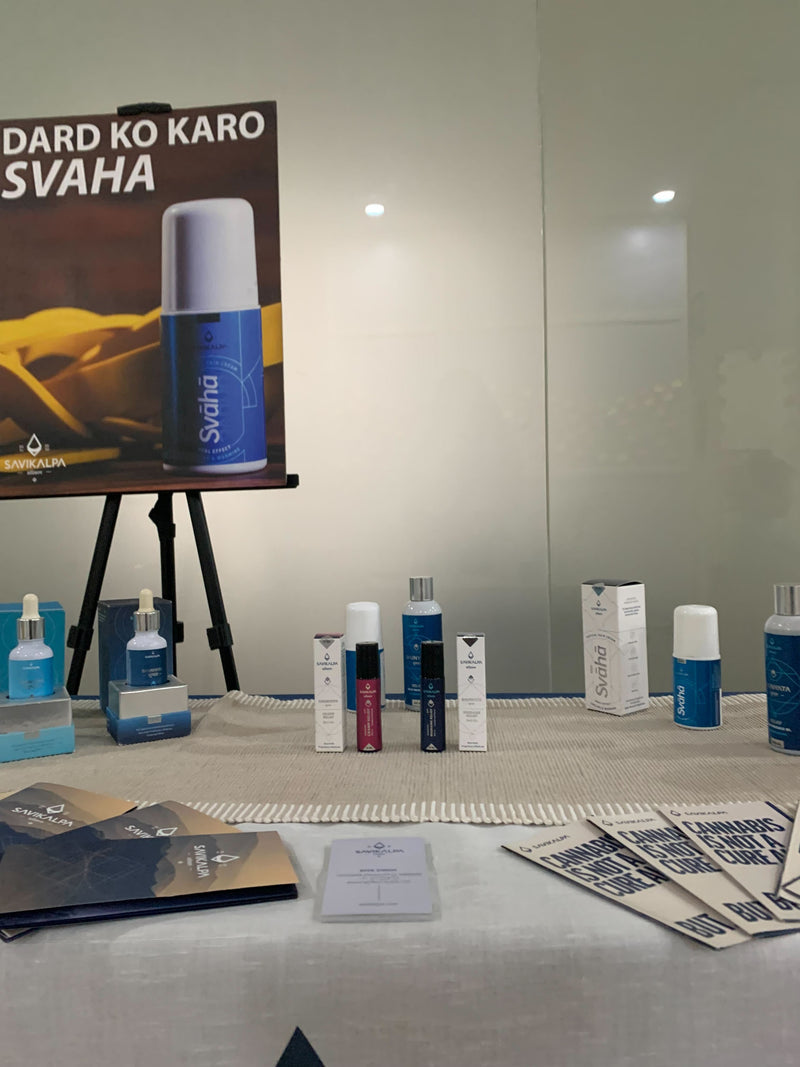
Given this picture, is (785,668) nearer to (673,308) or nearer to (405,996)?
(405,996)

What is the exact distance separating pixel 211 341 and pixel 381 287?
634 mm

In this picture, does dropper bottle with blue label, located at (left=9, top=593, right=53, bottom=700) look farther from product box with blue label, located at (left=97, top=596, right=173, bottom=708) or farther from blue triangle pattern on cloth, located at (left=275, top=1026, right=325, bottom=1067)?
blue triangle pattern on cloth, located at (left=275, top=1026, right=325, bottom=1067)

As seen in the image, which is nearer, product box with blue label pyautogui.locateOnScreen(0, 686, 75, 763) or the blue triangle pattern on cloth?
the blue triangle pattern on cloth

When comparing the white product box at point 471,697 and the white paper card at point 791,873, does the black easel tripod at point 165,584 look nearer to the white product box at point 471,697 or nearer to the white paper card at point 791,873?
the white product box at point 471,697

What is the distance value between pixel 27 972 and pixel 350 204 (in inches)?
67.6

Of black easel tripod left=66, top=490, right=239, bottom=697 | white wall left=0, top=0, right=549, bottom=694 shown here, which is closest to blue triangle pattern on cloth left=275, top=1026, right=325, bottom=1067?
black easel tripod left=66, top=490, right=239, bottom=697

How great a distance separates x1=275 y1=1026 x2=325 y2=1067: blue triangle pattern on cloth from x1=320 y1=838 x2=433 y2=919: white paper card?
93 mm

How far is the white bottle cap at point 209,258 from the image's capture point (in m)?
1.45

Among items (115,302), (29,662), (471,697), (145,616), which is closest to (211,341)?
(115,302)

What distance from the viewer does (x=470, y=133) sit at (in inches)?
76.7

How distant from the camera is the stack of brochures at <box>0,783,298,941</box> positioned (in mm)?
738

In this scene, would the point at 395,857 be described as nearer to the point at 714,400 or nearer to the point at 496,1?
the point at 714,400

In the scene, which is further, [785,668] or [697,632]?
[697,632]

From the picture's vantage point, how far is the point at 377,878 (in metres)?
0.79
